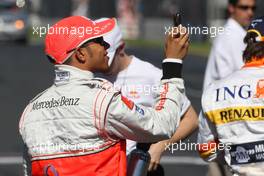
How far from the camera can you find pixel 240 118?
530 cm

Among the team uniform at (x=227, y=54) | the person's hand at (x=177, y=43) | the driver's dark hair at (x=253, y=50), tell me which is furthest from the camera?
the team uniform at (x=227, y=54)

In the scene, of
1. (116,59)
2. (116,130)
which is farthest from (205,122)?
(116,59)

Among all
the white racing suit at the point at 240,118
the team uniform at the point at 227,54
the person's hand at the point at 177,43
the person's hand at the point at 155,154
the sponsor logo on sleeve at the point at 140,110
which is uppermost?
the person's hand at the point at 177,43

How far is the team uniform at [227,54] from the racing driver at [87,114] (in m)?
3.64

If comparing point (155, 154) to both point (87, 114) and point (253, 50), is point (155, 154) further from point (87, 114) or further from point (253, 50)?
point (87, 114)

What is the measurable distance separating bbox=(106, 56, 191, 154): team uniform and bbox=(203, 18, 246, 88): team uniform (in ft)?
6.08

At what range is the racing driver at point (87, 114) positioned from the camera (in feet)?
15.9

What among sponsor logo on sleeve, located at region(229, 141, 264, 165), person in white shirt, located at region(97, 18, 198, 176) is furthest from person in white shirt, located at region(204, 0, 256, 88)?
sponsor logo on sleeve, located at region(229, 141, 264, 165)

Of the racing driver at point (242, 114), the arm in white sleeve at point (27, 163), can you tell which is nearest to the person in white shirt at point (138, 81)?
the racing driver at point (242, 114)

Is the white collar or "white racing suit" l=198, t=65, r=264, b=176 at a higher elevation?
the white collar

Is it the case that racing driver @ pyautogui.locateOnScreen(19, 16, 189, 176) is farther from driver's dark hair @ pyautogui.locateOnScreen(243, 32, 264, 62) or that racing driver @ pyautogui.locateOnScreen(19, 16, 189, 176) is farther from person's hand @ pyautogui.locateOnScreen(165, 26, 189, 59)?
driver's dark hair @ pyautogui.locateOnScreen(243, 32, 264, 62)

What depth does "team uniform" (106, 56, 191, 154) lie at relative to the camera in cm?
668

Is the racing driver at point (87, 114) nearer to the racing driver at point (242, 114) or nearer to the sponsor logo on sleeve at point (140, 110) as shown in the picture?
the sponsor logo on sleeve at point (140, 110)

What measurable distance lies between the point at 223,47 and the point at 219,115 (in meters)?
3.43
